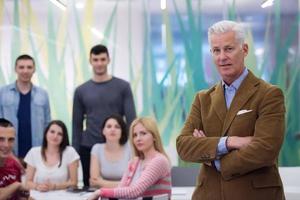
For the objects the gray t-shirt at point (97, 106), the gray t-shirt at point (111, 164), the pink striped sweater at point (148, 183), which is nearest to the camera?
the pink striped sweater at point (148, 183)

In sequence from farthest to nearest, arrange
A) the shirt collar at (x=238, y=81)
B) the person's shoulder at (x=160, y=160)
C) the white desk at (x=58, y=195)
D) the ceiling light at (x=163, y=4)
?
the ceiling light at (x=163, y=4) → the white desk at (x=58, y=195) → the person's shoulder at (x=160, y=160) → the shirt collar at (x=238, y=81)

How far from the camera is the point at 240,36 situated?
1965mm

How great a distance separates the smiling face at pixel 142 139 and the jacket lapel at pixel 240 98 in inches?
55.7

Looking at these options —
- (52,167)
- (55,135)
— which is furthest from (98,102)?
(52,167)

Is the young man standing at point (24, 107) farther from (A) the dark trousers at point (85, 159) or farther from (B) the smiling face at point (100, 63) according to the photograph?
(B) the smiling face at point (100, 63)

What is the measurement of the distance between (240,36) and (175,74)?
3513mm

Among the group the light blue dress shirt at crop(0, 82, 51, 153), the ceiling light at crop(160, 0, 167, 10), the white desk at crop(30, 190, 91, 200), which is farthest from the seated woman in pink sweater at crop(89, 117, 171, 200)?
the ceiling light at crop(160, 0, 167, 10)

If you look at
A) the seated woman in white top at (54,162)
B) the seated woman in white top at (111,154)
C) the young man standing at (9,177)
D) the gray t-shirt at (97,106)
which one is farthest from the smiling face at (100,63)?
the young man standing at (9,177)

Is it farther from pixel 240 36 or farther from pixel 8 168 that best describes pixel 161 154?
pixel 240 36

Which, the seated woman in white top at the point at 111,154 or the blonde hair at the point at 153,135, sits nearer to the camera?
the blonde hair at the point at 153,135

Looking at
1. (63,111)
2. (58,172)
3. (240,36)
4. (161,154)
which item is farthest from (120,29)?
(240,36)

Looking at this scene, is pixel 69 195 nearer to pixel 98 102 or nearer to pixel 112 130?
pixel 112 130

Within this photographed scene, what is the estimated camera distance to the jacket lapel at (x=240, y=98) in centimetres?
193

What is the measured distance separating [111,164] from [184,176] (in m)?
0.83
